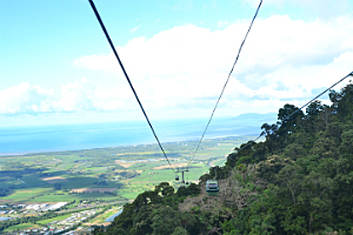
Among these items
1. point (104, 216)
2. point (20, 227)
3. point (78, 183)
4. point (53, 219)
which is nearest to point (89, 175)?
point (78, 183)

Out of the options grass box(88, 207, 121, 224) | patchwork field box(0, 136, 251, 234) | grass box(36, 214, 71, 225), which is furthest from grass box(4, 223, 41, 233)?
grass box(88, 207, 121, 224)

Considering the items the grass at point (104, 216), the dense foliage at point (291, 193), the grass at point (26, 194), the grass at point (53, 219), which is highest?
the dense foliage at point (291, 193)

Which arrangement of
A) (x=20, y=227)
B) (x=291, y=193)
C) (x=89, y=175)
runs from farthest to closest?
(x=89, y=175), (x=20, y=227), (x=291, y=193)

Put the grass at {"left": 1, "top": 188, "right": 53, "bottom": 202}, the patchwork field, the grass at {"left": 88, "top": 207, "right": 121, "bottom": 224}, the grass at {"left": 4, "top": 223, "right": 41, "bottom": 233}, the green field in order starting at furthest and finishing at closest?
the green field → the grass at {"left": 1, "top": 188, "right": 53, "bottom": 202} → the patchwork field → the grass at {"left": 88, "top": 207, "right": 121, "bottom": 224} → the grass at {"left": 4, "top": 223, "right": 41, "bottom": 233}

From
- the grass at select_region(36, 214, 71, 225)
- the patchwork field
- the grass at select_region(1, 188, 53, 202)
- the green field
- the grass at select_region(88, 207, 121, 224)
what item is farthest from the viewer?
the green field

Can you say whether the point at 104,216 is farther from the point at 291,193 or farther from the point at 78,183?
the point at 291,193

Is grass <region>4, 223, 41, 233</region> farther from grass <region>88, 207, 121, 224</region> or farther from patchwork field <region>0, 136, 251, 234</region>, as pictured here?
grass <region>88, 207, 121, 224</region>

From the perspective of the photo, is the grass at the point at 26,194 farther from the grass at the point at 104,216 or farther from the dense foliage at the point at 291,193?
the dense foliage at the point at 291,193

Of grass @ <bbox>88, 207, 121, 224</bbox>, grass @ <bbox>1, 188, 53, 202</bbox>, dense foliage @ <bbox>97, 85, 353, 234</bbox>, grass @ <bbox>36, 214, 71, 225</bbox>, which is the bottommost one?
grass @ <bbox>88, 207, 121, 224</bbox>

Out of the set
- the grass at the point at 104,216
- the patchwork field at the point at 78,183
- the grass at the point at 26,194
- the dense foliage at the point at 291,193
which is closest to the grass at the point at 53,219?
the patchwork field at the point at 78,183
